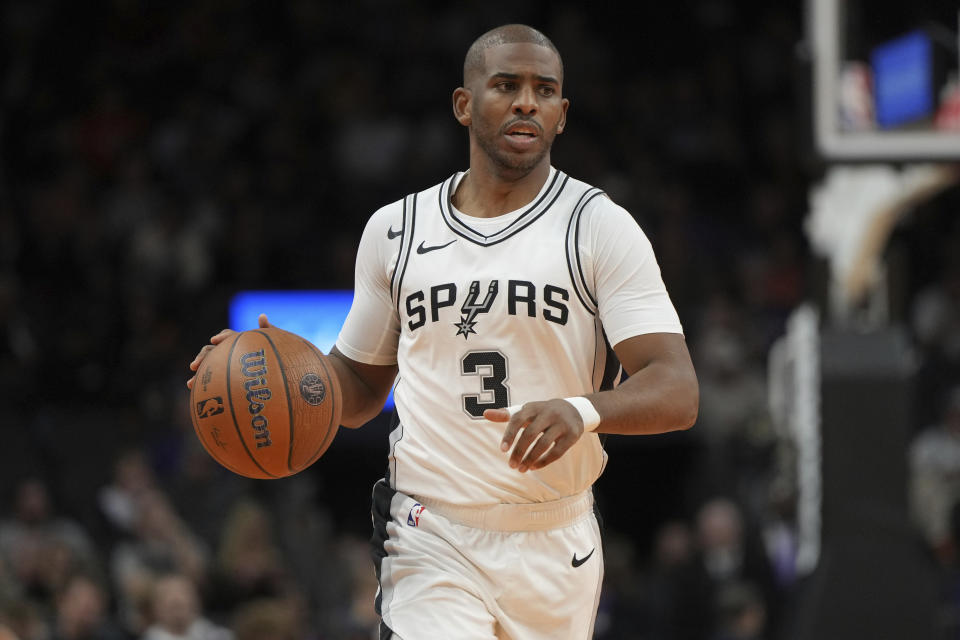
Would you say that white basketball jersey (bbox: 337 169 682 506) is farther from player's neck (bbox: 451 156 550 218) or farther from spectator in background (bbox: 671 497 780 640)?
spectator in background (bbox: 671 497 780 640)

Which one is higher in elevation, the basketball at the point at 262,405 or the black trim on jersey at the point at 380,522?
the basketball at the point at 262,405

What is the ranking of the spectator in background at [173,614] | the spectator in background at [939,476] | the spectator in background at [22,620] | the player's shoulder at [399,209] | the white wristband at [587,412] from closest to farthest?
the white wristband at [587,412]
the player's shoulder at [399,209]
the spectator in background at [22,620]
the spectator in background at [173,614]
the spectator in background at [939,476]

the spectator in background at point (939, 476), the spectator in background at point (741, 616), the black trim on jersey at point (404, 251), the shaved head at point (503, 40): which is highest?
the shaved head at point (503, 40)


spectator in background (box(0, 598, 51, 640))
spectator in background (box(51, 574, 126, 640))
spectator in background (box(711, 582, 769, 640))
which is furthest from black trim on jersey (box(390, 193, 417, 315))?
spectator in background (box(711, 582, 769, 640))

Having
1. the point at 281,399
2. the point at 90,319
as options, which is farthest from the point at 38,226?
the point at 281,399

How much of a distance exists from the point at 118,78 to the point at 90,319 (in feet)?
10.2

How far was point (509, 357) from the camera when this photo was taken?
413cm

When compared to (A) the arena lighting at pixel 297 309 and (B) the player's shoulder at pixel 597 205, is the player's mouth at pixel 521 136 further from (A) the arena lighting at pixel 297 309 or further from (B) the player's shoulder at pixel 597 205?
(A) the arena lighting at pixel 297 309

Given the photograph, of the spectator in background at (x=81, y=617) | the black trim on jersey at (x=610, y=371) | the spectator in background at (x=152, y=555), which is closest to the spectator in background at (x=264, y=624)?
the spectator in background at (x=81, y=617)

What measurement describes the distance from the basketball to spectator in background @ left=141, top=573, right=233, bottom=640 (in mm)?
4466

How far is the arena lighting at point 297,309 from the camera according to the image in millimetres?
12984

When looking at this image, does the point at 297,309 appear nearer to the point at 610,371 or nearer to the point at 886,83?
the point at 886,83

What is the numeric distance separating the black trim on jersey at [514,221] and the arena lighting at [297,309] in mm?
8727

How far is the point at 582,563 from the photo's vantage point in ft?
13.9
